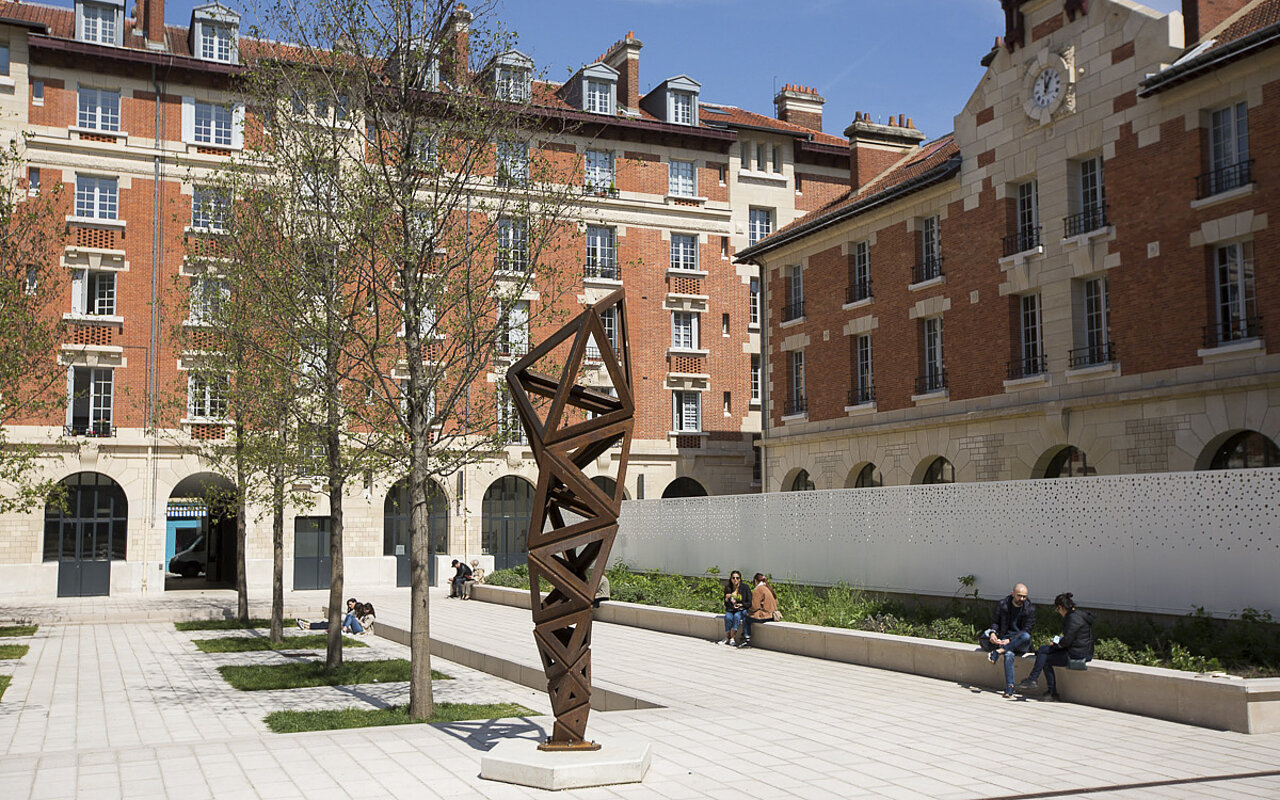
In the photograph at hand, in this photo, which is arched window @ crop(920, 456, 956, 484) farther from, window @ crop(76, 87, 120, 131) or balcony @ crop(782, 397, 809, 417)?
window @ crop(76, 87, 120, 131)

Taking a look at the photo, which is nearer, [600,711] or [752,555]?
[600,711]

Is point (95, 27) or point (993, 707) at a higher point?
point (95, 27)

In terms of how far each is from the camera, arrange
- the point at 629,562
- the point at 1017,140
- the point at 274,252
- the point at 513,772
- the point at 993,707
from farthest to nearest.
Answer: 1. the point at 629,562
2. the point at 1017,140
3. the point at 274,252
4. the point at 993,707
5. the point at 513,772

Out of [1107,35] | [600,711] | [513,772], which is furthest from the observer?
[1107,35]

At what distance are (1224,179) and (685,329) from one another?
2553 cm

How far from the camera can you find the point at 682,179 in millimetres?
46000

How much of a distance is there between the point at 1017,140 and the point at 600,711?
19.3 metres

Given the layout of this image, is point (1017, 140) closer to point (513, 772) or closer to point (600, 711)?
point (600, 711)

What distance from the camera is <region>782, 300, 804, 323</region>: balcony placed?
117 feet

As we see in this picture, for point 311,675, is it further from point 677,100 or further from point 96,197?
point 677,100

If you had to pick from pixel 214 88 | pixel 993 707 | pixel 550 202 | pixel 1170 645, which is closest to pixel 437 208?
pixel 550 202

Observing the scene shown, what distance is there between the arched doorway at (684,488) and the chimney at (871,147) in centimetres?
1472

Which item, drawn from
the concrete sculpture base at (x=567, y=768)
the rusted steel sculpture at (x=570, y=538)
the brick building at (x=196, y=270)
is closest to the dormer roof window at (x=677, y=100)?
the brick building at (x=196, y=270)

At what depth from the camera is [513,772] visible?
9.45 metres
